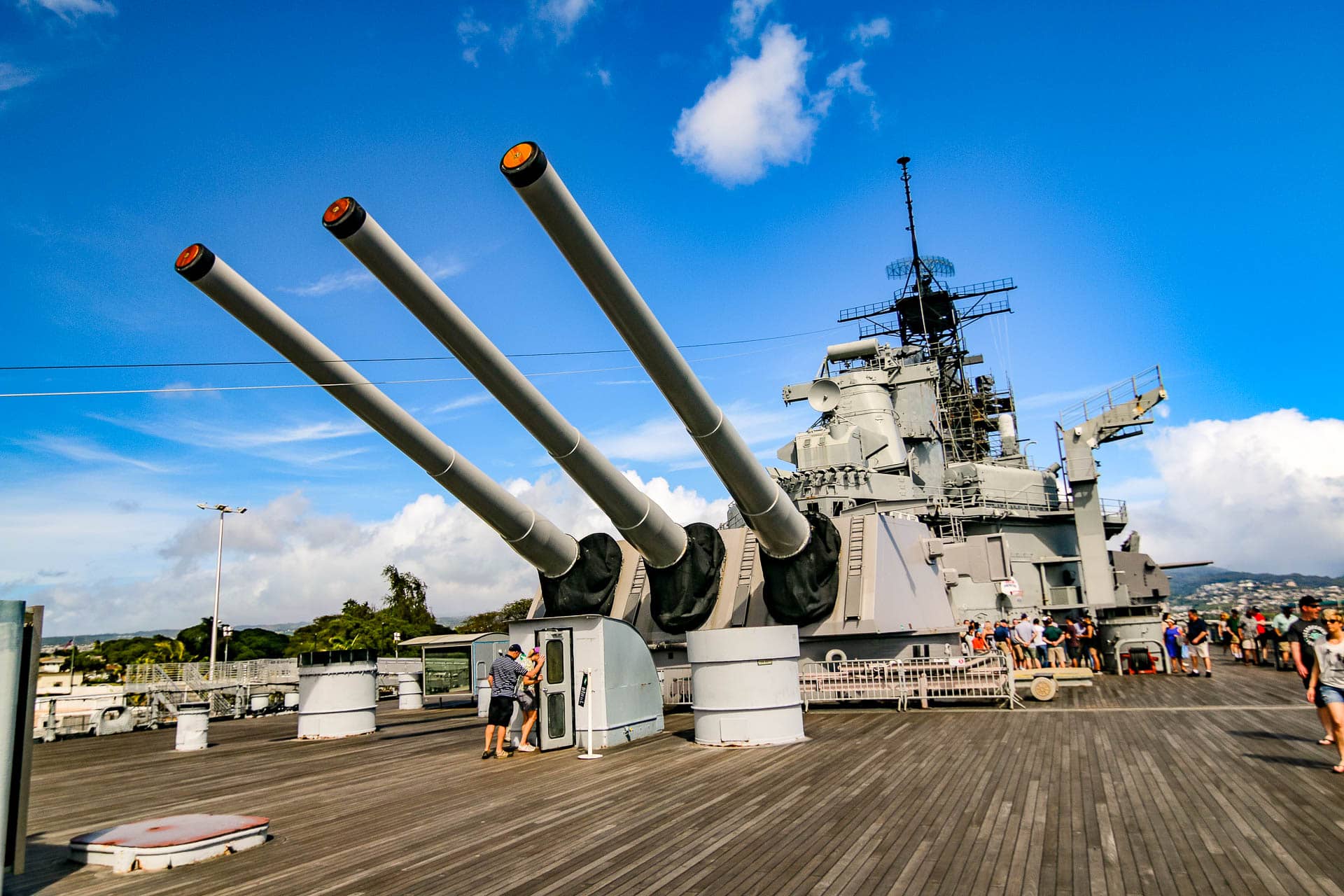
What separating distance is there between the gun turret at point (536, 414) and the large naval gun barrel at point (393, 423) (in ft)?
3.75

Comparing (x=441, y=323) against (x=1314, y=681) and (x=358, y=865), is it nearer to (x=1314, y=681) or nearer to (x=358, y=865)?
(x=358, y=865)

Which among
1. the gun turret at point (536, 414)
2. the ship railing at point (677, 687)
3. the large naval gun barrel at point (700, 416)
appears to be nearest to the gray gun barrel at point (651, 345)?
the large naval gun barrel at point (700, 416)

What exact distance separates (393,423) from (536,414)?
5.38ft

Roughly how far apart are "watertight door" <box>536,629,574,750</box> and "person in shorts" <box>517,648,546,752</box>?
9cm

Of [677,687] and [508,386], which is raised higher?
[508,386]

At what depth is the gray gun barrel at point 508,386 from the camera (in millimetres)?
6891

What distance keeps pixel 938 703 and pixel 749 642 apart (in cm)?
445

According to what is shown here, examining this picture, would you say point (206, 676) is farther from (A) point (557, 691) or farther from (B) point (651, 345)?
(B) point (651, 345)

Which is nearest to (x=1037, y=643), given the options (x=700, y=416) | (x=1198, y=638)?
(x=1198, y=638)

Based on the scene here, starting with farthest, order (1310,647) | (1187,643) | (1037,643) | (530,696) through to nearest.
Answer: (1187,643) → (1037,643) → (530,696) → (1310,647)

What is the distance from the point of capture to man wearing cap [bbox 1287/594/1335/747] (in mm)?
6426

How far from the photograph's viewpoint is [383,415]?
923 cm

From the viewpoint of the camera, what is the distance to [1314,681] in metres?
6.54

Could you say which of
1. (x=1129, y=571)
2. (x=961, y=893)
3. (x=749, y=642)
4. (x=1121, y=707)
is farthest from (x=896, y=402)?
(x=961, y=893)
